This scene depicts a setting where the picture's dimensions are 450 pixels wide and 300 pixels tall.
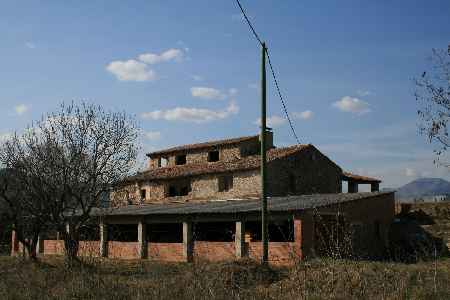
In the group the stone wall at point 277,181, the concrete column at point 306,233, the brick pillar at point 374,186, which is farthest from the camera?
the brick pillar at point 374,186

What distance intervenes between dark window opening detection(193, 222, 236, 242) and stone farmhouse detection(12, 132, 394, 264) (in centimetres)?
6

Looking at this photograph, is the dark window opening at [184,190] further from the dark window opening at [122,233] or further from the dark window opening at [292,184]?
the dark window opening at [292,184]

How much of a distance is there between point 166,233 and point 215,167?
7.10 m

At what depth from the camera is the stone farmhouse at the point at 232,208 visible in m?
25.1

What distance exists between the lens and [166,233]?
35312 millimetres

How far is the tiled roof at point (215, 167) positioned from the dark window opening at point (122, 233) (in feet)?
16.2

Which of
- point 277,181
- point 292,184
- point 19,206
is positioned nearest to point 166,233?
point 277,181

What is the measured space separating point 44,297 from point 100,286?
1.10 metres

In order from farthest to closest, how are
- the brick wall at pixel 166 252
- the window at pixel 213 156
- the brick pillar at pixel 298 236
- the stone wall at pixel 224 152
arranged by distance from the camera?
the window at pixel 213 156 → the stone wall at pixel 224 152 → the brick wall at pixel 166 252 → the brick pillar at pixel 298 236

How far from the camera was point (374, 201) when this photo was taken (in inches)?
1184

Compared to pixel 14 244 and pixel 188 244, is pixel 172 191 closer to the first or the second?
pixel 14 244

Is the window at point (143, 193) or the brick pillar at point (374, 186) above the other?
the brick pillar at point (374, 186)

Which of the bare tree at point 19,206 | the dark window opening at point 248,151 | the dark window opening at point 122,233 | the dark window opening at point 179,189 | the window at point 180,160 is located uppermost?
the dark window opening at point 248,151

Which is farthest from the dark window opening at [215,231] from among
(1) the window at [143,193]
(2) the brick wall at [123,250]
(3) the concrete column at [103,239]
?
(1) the window at [143,193]
